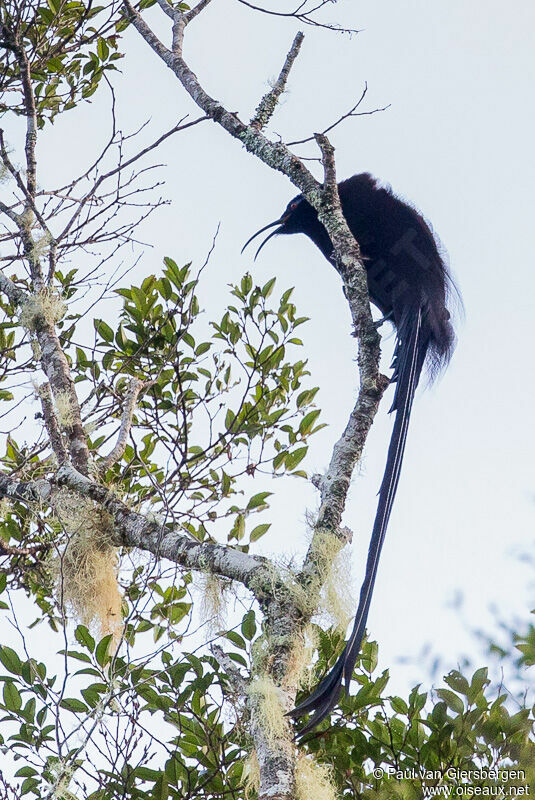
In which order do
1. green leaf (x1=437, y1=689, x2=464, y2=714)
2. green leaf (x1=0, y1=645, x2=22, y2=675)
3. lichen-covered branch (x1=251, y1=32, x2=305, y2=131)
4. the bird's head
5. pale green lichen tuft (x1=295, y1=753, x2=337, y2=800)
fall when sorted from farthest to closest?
the bird's head
lichen-covered branch (x1=251, y1=32, x2=305, y2=131)
green leaf (x1=0, y1=645, x2=22, y2=675)
green leaf (x1=437, y1=689, x2=464, y2=714)
pale green lichen tuft (x1=295, y1=753, x2=337, y2=800)

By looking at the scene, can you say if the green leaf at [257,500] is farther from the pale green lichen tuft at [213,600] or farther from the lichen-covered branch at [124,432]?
the pale green lichen tuft at [213,600]

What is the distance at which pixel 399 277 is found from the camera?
11.6ft

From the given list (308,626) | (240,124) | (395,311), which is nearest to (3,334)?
(240,124)

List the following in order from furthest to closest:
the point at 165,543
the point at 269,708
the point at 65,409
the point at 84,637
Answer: the point at 65,409 → the point at 84,637 → the point at 165,543 → the point at 269,708

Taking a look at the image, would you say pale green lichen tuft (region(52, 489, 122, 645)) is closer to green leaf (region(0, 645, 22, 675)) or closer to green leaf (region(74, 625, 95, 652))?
green leaf (region(74, 625, 95, 652))

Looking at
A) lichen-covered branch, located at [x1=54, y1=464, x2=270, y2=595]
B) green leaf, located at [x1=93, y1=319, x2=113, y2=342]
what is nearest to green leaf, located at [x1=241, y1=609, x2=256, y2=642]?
lichen-covered branch, located at [x1=54, y1=464, x2=270, y2=595]

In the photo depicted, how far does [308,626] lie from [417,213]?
2466 mm

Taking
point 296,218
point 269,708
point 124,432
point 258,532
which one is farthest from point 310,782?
point 296,218

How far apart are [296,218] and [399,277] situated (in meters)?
0.93

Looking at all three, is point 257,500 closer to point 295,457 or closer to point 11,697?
point 295,457

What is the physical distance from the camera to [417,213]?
3.88 metres

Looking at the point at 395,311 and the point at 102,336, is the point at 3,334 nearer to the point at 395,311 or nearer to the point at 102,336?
the point at 102,336

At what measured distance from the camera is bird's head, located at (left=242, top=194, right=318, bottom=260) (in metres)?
4.27

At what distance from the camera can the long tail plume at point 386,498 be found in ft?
6.07
